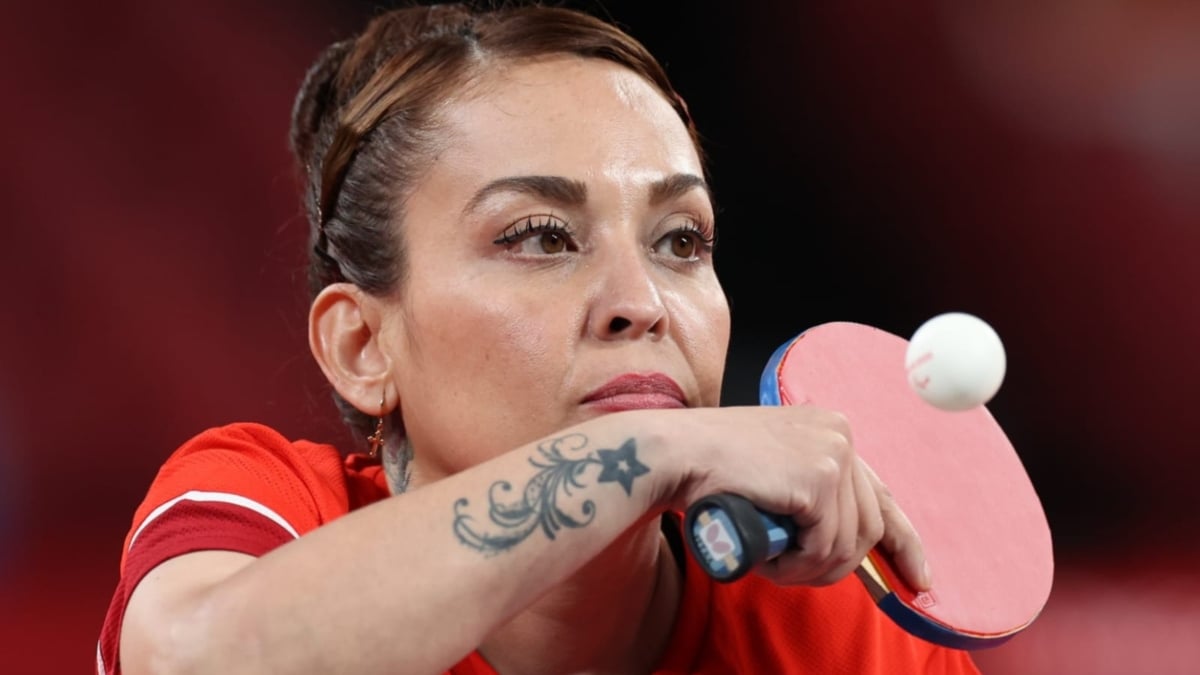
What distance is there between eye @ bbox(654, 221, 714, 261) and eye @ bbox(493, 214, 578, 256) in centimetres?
13

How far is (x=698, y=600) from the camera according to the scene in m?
1.65

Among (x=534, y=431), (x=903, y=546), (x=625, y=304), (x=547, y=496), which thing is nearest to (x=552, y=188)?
(x=625, y=304)

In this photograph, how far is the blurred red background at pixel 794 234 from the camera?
9.02 ft

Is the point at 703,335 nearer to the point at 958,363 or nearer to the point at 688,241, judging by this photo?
the point at 688,241

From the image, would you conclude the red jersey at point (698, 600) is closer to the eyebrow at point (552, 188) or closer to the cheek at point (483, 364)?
the cheek at point (483, 364)

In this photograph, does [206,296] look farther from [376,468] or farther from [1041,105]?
[1041,105]

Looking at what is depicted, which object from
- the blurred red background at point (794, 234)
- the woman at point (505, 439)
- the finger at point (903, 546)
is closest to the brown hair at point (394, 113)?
the woman at point (505, 439)

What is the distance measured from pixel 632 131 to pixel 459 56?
268 millimetres

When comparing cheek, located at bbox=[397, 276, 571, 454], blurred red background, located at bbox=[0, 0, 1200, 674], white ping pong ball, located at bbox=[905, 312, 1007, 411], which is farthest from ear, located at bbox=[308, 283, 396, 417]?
blurred red background, located at bbox=[0, 0, 1200, 674]

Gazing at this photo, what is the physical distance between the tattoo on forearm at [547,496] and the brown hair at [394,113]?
0.47m

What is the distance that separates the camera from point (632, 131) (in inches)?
59.4

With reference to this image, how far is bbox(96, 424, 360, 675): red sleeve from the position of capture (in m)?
1.26

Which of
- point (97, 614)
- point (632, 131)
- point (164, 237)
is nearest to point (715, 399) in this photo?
point (632, 131)

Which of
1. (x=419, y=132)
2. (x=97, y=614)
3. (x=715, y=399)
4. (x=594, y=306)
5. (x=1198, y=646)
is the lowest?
(x=1198, y=646)
